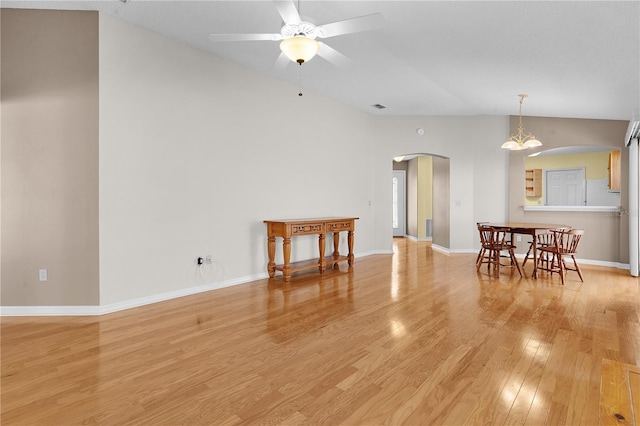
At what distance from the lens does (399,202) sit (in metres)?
10.8

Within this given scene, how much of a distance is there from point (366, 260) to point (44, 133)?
5062mm

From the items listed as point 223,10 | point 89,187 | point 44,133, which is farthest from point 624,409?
point 44,133

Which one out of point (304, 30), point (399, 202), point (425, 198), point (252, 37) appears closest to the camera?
point (304, 30)

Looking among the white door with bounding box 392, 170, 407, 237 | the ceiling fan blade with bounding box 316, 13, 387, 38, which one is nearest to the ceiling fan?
the ceiling fan blade with bounding box 316, 13, 387, 38

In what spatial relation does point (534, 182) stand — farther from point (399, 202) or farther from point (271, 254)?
point (271, 254)

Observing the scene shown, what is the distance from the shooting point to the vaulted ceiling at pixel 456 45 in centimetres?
309

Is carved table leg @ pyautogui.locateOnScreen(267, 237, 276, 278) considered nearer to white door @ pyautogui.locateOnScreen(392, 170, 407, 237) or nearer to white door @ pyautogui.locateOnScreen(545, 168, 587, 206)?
white door @ pyautogui.locateOnScreen(392, 170, 407, 237)

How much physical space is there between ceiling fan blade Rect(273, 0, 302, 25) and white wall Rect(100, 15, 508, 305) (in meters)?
2.10

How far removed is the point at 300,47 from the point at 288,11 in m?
0.26

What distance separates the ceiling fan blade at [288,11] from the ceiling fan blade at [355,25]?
19 cm

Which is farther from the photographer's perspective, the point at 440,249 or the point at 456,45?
the point at 440,249

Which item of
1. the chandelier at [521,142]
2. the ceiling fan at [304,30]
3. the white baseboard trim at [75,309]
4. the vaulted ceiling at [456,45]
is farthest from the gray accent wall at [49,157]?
the chandelier at [521,142]

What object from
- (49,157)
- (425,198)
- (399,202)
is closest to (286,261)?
(49,157)

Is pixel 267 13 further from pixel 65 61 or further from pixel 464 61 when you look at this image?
pixel 464 61
